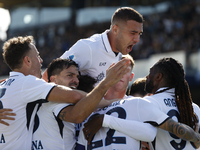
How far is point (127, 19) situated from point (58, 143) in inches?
87.5

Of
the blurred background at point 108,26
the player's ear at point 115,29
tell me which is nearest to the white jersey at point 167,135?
the player's ear at point 115,29

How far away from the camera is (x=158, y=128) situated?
3242 millimetres

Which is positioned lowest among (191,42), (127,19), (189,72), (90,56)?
(189,72)

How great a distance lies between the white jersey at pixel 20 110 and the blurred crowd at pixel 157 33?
9.35 meters

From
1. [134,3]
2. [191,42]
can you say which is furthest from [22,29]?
[191,42]

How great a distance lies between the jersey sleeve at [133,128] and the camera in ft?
9.79

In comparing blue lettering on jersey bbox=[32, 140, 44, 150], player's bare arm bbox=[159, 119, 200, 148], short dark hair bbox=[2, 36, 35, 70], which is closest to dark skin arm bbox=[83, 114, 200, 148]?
player's bare arm bbox=[159, 119, 200, 148]

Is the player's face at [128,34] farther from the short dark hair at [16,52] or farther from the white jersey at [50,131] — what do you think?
the white jersey at [50,131]

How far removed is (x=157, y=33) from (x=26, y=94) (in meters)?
12.5

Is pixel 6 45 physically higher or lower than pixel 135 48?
higher

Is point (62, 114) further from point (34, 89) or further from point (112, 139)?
point (112, 139)

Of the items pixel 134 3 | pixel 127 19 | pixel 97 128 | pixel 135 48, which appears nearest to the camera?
pixel 97 128

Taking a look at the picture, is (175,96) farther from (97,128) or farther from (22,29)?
(22,29)

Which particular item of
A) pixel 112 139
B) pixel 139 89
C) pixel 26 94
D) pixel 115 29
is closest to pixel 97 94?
pixel 112 139
